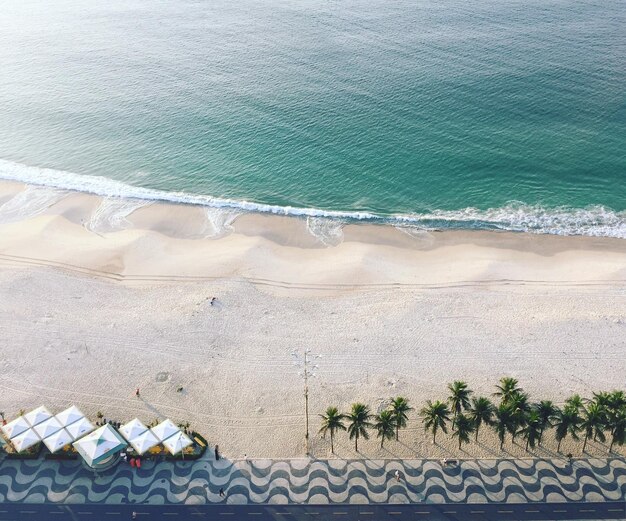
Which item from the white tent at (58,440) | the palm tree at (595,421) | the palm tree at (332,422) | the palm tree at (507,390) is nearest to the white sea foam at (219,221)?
the white tent at (58,440)

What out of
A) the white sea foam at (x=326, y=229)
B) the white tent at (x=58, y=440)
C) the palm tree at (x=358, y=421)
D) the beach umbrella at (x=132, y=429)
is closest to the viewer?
the white tent at (x=58, y=440)

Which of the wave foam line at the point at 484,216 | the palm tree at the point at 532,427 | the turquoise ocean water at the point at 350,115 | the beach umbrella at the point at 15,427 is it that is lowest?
the beach umbrella at the point at 15,427

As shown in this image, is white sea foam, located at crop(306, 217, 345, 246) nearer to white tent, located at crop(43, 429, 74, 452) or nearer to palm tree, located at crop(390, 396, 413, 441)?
palm tree, located at crop(390, 396, 413, 441)

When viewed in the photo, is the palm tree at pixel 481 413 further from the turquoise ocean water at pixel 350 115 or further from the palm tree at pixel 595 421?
the turquoise ocean water at pixel 350 115

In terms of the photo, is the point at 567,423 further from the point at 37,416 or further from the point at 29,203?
the point at 29,203

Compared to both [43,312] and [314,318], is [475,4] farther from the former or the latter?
[43,312]

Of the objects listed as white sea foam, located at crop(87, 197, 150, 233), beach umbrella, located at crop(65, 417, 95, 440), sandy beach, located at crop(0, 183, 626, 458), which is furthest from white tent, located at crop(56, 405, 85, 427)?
white sea foam, located at crop(87, 197, 150, 233)

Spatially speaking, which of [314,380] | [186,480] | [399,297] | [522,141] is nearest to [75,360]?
[186,480]
